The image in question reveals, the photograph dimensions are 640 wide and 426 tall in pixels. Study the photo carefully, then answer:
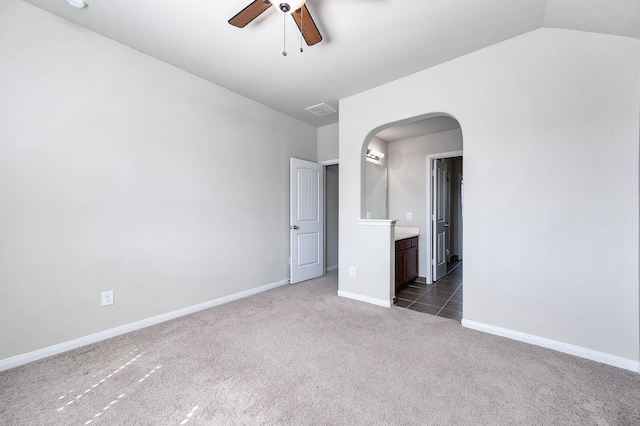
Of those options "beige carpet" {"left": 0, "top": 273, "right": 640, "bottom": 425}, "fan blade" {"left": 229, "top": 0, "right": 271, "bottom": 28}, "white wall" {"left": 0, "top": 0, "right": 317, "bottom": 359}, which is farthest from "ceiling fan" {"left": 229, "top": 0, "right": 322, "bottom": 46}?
"beige carpet" {"left": 0, "top": 273, "right": 640, "bottom": 425}

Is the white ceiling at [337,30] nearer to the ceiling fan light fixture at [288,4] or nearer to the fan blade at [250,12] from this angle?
the fan blade at [250,12]

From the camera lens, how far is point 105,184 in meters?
2.36

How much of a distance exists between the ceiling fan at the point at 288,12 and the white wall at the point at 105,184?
57.6 inches

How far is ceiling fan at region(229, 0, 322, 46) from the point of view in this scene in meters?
1.62

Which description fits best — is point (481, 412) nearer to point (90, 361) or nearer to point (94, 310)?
point (90, 361)

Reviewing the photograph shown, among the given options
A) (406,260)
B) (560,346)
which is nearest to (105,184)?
(406,260)

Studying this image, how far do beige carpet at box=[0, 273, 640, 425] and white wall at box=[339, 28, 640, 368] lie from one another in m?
0.31

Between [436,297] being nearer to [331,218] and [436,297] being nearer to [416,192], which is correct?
[416,192]

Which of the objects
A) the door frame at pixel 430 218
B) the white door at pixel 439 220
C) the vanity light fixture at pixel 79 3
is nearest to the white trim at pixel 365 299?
the door frame at pixel 430 218

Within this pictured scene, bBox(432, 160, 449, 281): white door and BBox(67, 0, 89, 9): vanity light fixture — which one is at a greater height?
BBox(67, 0, 89, 9): vanity light fixture

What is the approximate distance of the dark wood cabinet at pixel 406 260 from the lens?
3776mm

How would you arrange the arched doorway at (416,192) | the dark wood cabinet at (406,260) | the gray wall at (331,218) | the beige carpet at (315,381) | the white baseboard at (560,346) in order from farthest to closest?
the gray wall at (331,218)
the arched doorway at (416,192)
the dark wood cabinet at (406,260)
the white baseboard at (560,346)
the beige carpet at (315,381)

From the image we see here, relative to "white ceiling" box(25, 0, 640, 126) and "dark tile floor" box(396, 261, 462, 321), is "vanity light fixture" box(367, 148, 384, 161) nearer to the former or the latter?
Answer: "white ceiling" box(25, 0, 640, 126)

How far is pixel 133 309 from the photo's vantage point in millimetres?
2520
